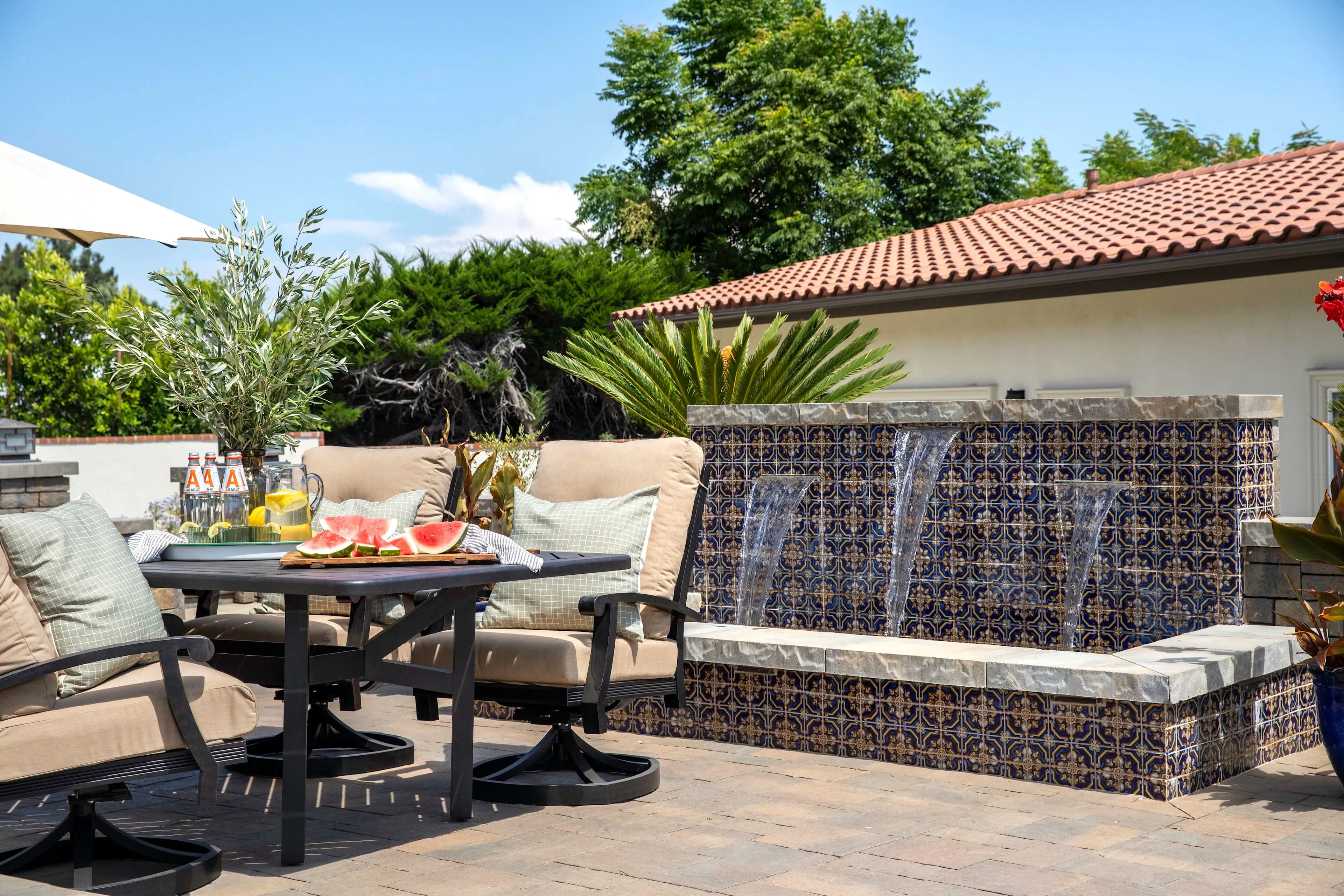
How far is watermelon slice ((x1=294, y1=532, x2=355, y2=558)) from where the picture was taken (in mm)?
4074

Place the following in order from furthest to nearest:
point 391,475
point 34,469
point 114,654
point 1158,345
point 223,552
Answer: point 1158,345 → point 34,469 → point 391,475 → point 223,552 → point 114,654

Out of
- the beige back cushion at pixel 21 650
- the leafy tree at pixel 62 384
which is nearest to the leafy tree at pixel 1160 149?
the leafy tree at pixel 62 384

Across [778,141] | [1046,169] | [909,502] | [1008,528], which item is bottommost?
[1008,528]

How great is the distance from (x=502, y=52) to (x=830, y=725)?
1222 inches

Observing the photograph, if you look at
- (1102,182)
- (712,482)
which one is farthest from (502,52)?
(712,482)

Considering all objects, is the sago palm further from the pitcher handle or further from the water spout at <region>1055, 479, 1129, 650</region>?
the pitcher handle

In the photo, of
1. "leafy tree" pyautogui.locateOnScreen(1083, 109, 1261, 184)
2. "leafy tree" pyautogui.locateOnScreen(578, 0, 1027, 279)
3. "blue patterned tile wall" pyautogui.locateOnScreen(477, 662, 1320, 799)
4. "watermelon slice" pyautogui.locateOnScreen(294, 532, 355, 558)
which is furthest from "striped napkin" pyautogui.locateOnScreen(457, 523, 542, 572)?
"leafy tree" pyautogui.locateOnScreen(1083, 109, 1261, 184)

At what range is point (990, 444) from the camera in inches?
246

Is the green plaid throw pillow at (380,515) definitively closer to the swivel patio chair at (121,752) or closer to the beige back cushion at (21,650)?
the swivel patio chair at (121,752)

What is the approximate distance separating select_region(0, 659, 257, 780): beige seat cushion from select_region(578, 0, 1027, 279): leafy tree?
74.0ft

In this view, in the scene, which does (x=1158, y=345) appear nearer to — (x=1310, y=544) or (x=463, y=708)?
(x=1310, y=544)

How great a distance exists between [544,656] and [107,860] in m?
1.49

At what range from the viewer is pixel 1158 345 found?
39.2 ft

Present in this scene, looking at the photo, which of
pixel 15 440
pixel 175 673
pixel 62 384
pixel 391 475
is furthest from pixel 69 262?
pixel 175 673
